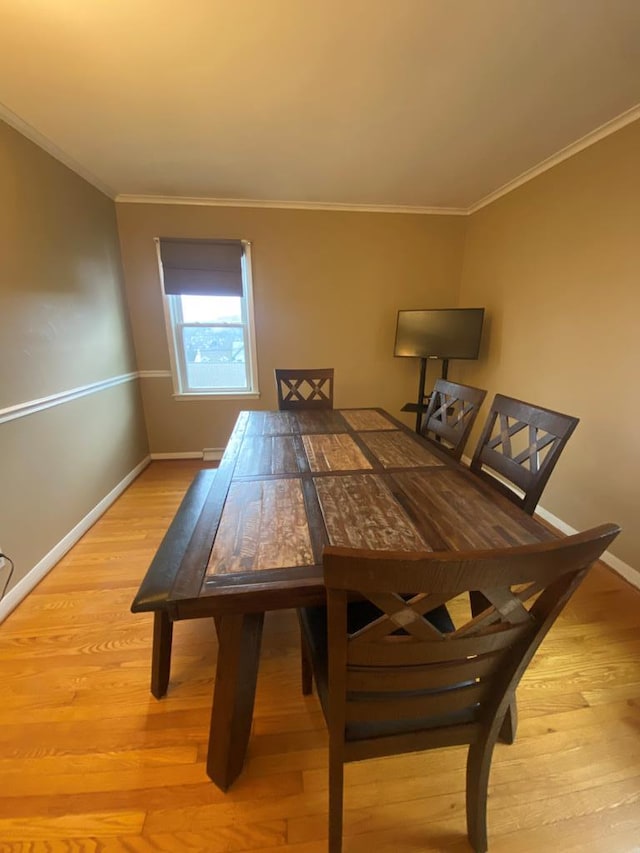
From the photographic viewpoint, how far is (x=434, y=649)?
652 millimetres

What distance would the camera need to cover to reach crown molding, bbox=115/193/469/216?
2.81m

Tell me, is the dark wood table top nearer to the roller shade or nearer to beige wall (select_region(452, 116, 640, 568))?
beige wall (select_region(452, 116, 640, 568))

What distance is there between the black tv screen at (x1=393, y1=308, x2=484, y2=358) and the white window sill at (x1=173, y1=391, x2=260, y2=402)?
4.87 ft

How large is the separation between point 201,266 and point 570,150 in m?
2.76

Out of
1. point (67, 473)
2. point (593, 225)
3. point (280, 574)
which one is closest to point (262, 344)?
point (67, 473)

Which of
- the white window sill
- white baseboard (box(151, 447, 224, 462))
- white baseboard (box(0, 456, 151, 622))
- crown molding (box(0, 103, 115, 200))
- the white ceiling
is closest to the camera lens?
the white ceiling

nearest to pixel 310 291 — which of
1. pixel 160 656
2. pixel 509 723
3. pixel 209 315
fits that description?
pixel 209 315

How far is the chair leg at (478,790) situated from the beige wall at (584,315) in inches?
63.7

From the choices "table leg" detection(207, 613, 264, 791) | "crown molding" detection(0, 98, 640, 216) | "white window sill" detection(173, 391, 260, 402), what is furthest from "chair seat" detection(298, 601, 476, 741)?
"crown molding" detection(0, 98, 640, 216)

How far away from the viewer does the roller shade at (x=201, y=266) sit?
2.91 metres

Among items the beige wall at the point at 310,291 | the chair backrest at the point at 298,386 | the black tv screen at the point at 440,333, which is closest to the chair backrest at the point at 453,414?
the chair backrest at the point at 298,386

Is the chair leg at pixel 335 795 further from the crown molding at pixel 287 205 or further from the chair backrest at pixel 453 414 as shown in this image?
the crown molding at pixel 287 205

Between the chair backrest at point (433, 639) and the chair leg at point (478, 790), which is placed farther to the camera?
the chair leg at point (478, 790)

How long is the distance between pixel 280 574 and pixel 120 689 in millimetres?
1060
